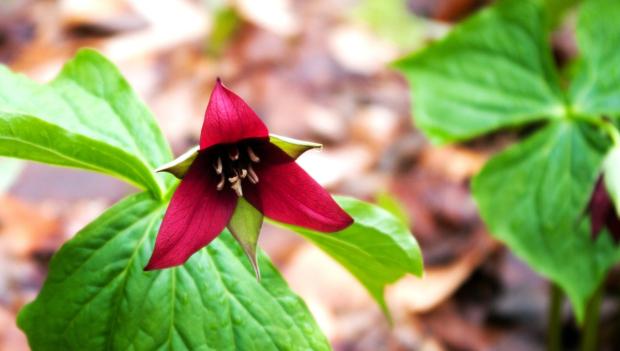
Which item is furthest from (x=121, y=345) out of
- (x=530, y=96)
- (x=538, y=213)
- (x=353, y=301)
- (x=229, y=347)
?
(x=353, y=301)

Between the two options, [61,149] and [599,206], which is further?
[599,206]

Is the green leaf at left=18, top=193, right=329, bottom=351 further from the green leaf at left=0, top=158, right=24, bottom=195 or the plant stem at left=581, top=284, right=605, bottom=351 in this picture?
the plant stem at left=581, top=284, right=605, bottom=351

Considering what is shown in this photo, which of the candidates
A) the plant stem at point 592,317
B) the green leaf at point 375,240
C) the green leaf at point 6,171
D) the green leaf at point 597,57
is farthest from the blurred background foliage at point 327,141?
the green leaf at point 375,240

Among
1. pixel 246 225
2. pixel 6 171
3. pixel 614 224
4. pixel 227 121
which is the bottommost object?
pixel 614 224

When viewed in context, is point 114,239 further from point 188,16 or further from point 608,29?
point 188,16

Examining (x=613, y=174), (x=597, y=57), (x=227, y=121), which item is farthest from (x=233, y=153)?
(x=597, y=57)

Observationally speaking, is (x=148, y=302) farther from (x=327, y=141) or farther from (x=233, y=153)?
(x=327, y=141)
